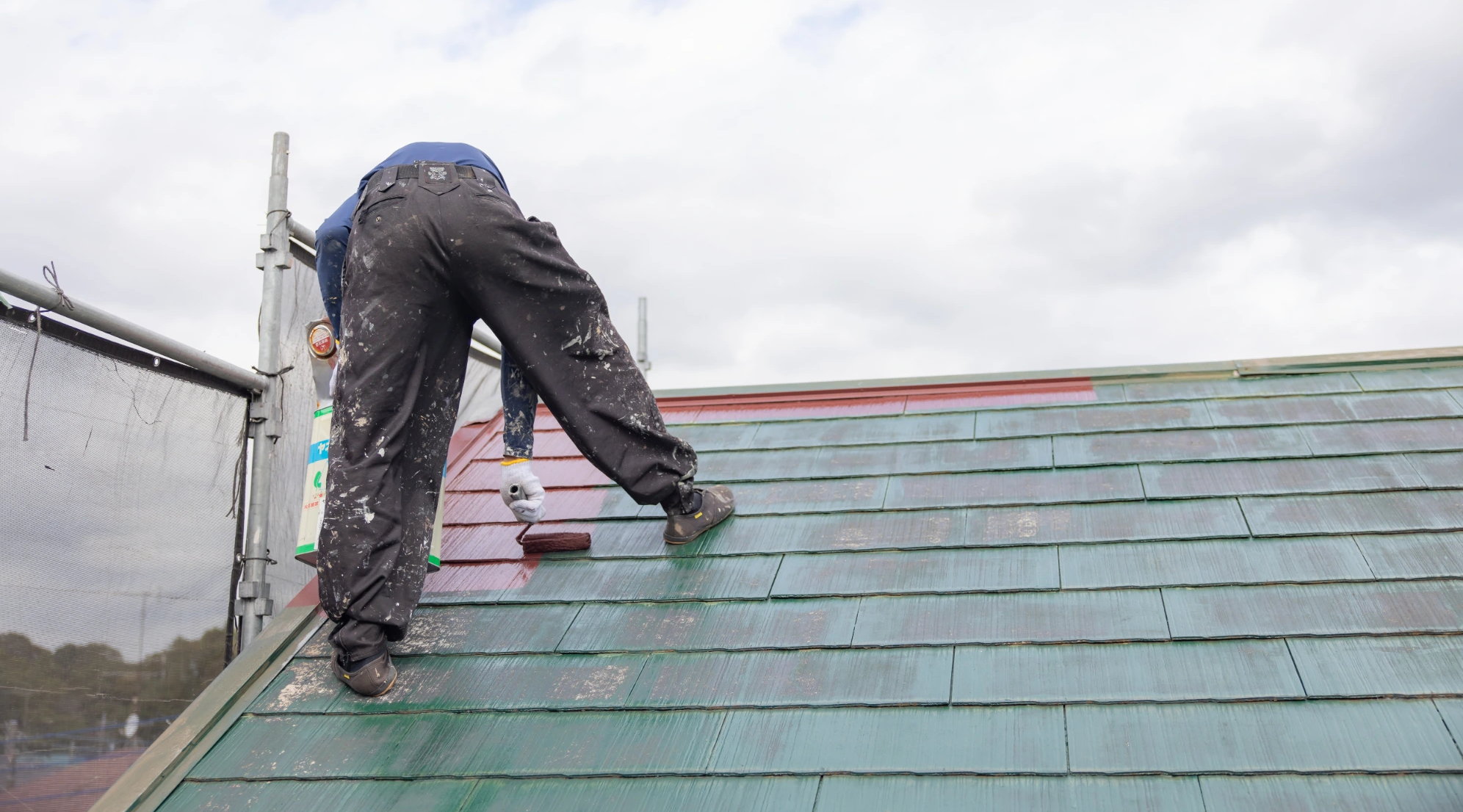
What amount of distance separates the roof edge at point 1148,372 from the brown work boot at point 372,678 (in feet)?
6.09

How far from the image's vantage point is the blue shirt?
270cm

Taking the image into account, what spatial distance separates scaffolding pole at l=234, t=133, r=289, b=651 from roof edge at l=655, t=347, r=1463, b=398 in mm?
1409

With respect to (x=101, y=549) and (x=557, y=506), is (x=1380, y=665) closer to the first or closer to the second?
(x=557, y=506)

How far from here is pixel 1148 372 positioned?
145 inches

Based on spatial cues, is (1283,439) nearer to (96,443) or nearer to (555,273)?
(555,273)

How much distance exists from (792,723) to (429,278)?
139cm

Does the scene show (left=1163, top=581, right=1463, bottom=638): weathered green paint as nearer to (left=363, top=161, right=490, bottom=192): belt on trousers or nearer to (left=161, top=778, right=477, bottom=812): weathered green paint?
(left=161, top=778, right=477, bottom=812): weathered green paint

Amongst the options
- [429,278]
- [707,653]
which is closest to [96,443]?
[429,278]

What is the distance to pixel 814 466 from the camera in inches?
131

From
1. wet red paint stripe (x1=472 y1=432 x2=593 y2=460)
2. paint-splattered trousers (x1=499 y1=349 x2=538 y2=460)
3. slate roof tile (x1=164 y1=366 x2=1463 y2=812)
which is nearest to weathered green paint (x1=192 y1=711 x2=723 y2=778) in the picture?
slate roof tile (x1=164 y1=366 x2=1463 y2=812)

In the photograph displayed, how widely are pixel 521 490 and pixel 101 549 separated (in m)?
1.12

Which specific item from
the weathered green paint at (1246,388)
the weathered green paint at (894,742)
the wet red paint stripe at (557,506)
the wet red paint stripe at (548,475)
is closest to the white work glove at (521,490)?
the wet red paint stripe at (557,506)

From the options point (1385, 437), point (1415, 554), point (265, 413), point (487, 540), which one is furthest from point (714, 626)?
Result: point (1385, 437)

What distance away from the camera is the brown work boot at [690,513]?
9.57 feet
